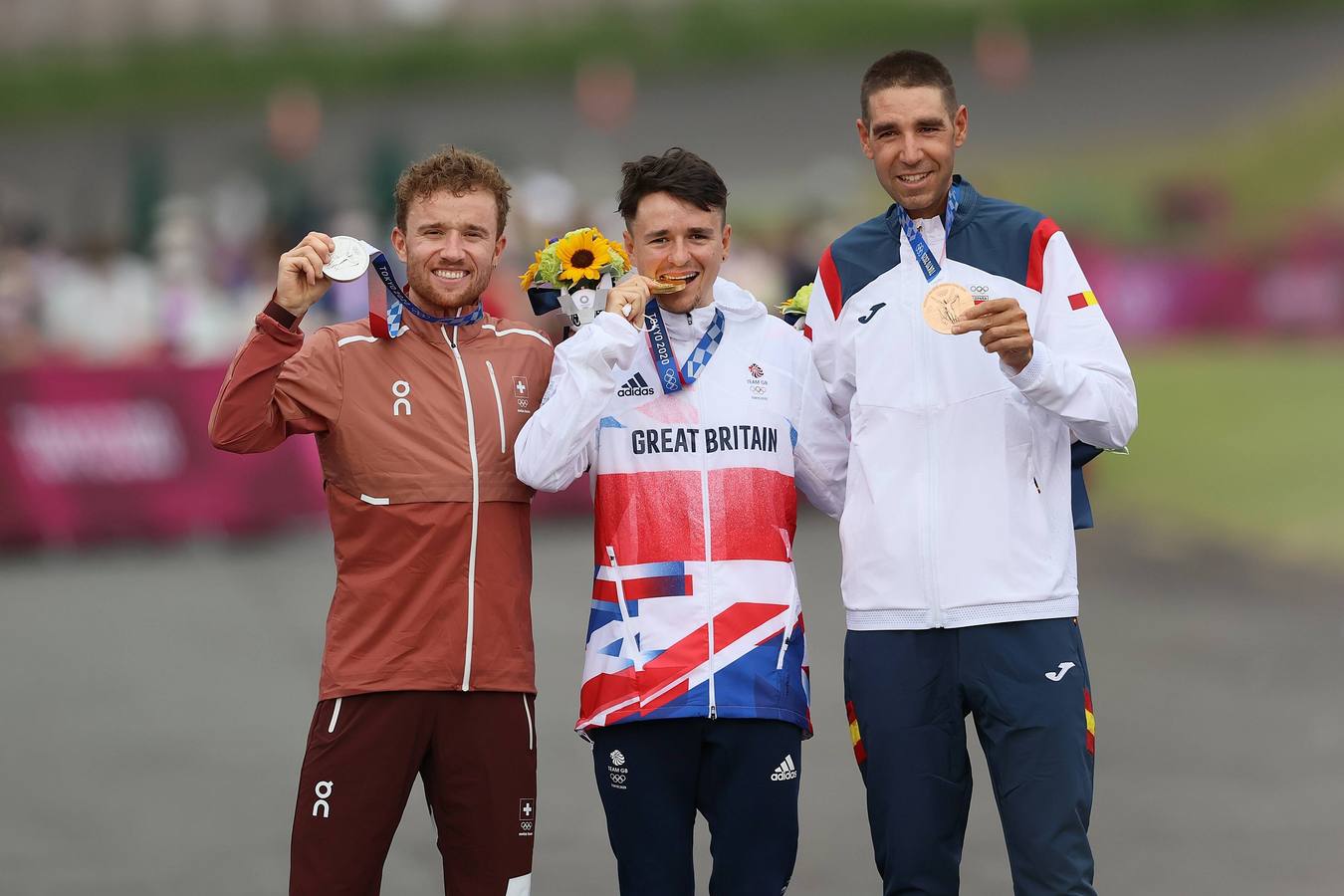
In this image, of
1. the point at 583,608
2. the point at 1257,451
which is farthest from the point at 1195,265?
the point at 583,608

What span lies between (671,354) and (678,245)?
11.9 inches

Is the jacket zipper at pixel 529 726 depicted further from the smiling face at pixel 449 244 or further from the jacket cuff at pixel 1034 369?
the jacket cuff at pixel 1034 369

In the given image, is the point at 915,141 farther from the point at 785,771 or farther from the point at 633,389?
the point at 785,771

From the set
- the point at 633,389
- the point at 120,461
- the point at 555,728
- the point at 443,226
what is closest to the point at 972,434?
the point at 633,389

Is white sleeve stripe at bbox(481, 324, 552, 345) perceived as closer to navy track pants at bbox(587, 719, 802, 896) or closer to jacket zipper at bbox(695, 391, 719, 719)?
jacket zipper at bbox(695, 391, 719, 719)

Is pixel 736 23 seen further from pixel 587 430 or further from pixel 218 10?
pixel 587 430

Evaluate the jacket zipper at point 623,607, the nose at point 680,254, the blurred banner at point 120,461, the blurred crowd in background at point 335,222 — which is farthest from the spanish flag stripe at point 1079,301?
the blurred banner at point 120,461

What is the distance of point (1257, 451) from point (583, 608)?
31.8ft

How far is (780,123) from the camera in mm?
36906

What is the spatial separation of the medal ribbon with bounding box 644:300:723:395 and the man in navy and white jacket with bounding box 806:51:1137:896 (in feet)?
1.41

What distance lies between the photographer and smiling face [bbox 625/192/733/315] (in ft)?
15.6

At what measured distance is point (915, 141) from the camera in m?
4.59

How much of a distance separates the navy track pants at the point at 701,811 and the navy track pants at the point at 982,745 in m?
0.26

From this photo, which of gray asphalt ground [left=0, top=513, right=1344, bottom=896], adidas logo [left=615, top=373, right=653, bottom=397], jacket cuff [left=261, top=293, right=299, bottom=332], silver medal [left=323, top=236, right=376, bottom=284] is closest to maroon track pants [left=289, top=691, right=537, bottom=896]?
adidas logo [left=615, top=373, right=653, bottom=397]
